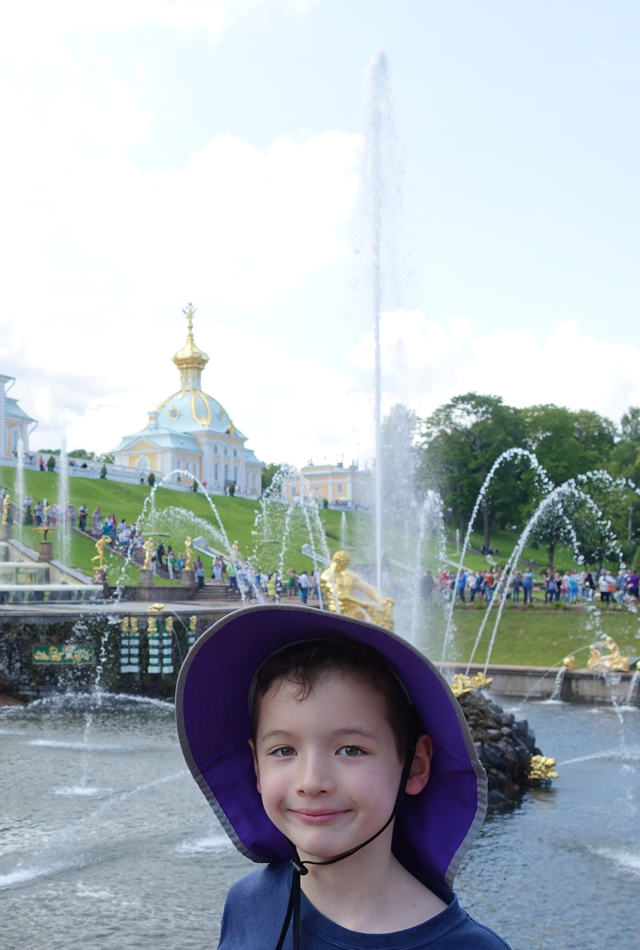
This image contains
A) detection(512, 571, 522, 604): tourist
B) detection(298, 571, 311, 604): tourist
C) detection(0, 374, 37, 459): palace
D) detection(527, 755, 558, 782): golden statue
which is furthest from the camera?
detection(0, 374, 37, 459): palace

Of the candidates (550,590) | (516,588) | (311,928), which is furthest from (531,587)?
(311,928)

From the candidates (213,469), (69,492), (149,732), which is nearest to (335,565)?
(149,732)

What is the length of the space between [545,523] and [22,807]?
38676mm

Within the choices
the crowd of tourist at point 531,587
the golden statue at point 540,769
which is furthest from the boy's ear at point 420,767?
the crowd of tourist at point 531,587

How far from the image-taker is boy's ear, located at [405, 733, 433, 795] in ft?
5.92

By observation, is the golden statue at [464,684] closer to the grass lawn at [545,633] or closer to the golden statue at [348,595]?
the golden statue at [348,595]

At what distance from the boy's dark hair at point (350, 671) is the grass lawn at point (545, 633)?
20318 mm

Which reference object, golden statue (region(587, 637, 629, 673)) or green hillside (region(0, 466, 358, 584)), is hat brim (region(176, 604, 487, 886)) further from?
green hillside (region(0, 466, 358, 584))

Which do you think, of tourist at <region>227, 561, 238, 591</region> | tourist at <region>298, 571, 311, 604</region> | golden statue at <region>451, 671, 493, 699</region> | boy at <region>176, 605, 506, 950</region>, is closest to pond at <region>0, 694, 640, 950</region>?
golden statue at <region>451, 671, 493, 699</region>

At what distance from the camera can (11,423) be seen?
6488cm

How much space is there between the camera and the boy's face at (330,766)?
1.65 metres

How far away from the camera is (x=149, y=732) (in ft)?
45.3

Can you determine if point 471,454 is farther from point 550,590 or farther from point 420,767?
point 420,767

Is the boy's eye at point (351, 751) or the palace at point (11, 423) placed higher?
the palace at point (11, 423)
